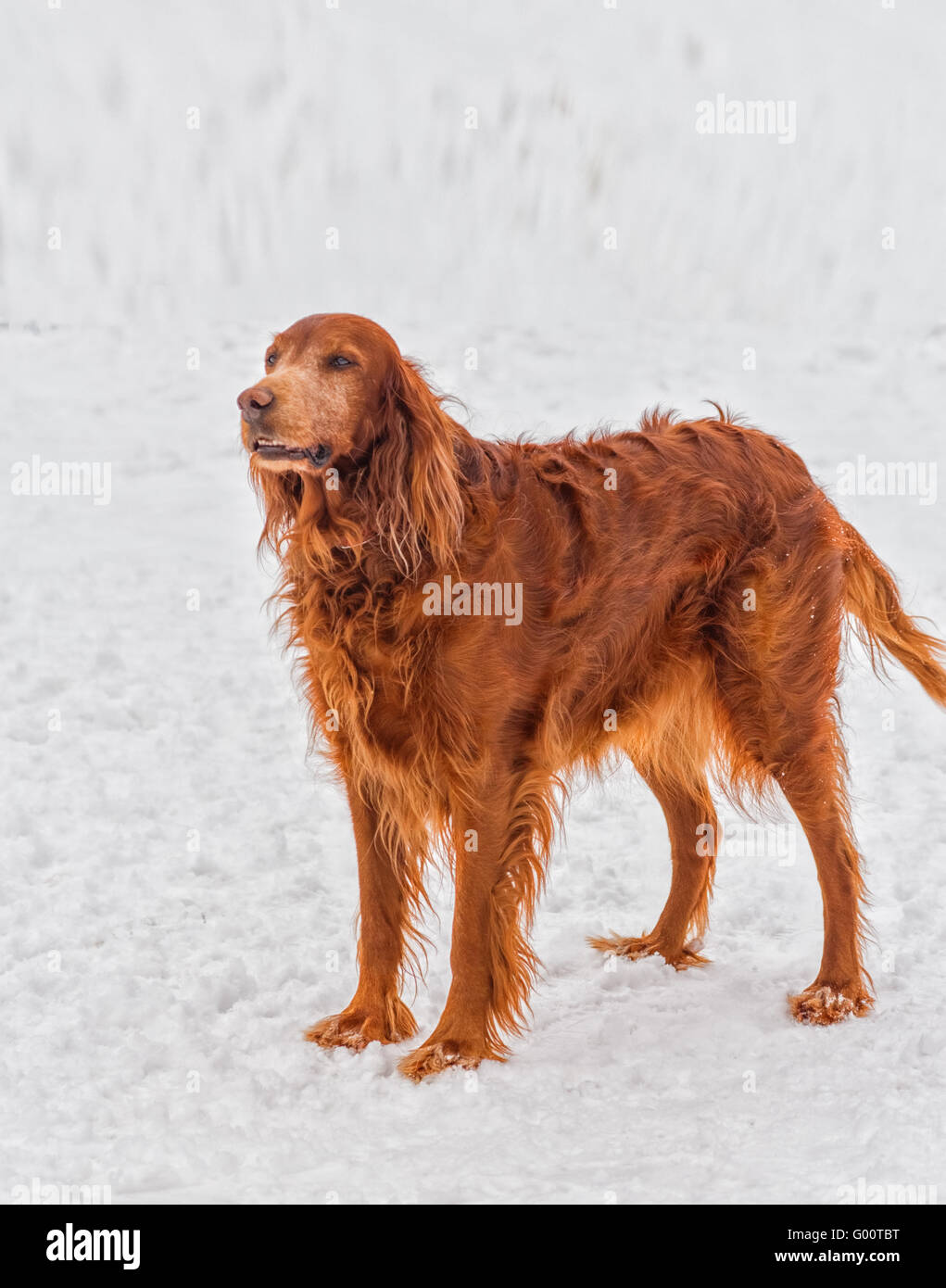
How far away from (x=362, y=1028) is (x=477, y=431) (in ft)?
19.3

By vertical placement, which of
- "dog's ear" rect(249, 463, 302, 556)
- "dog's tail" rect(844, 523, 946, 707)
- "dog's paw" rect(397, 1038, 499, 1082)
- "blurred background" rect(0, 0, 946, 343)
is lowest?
"dog's paw" rect(397, 1038, 499, 1082)

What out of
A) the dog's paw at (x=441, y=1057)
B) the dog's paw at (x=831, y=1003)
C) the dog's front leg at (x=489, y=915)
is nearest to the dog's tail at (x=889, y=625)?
the dog's paw at (x=831, y=1003)

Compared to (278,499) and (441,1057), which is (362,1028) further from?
(278,499)

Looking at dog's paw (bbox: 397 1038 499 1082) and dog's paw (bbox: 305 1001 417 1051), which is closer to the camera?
dog's paw (bbox: 397 1038 499 1082)

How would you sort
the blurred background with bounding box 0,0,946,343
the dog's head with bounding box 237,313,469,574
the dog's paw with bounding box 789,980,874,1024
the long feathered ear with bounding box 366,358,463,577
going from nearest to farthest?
the dog's head with bounding box 237,313,469,574
the long feathered ear with bounding box 366,358,463,577
the dog's paw with bounding box 789,980,874,1024
the blurred background with bounding box 0,0,946,343

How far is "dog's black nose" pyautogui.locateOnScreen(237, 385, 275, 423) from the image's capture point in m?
3.04

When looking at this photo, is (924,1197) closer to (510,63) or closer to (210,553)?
(210,553)

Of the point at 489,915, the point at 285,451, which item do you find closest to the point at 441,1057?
the point at 489,915

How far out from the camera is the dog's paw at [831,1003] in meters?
3.79

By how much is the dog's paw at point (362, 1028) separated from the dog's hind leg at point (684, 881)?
87 cm

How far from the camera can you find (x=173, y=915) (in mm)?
4242

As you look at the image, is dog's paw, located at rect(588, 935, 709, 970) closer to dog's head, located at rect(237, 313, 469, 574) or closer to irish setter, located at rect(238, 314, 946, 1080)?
irish setter, located at rect(238, 314, 946, 1080)

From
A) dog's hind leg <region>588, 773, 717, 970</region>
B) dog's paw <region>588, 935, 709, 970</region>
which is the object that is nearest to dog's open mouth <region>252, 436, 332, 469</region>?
dog's hind leg <region>588, 773, 717, 970</region>
